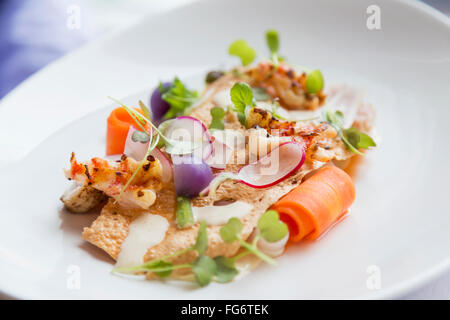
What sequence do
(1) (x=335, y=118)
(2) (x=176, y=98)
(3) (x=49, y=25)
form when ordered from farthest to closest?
(3) (x=49, y=25)
(2) (x=176, y=98)
(1) (x=335, y=118)

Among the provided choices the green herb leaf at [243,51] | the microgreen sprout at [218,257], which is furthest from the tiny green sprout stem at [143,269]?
the green herb leaf at [243,51]

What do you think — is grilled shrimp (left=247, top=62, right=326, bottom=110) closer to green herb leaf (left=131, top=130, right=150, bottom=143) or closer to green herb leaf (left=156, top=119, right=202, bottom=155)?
green herb leaf (left=156, top=119, right=202, bottom=155)

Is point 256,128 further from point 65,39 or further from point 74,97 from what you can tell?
point 65,39

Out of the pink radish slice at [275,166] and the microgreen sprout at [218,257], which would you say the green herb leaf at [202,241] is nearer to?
the microgreen sprout at [218,257]

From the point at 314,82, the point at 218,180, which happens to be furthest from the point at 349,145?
the point at 218,180

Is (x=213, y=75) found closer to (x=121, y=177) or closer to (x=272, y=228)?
(x=121, y=177)

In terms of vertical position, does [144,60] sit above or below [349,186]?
above
